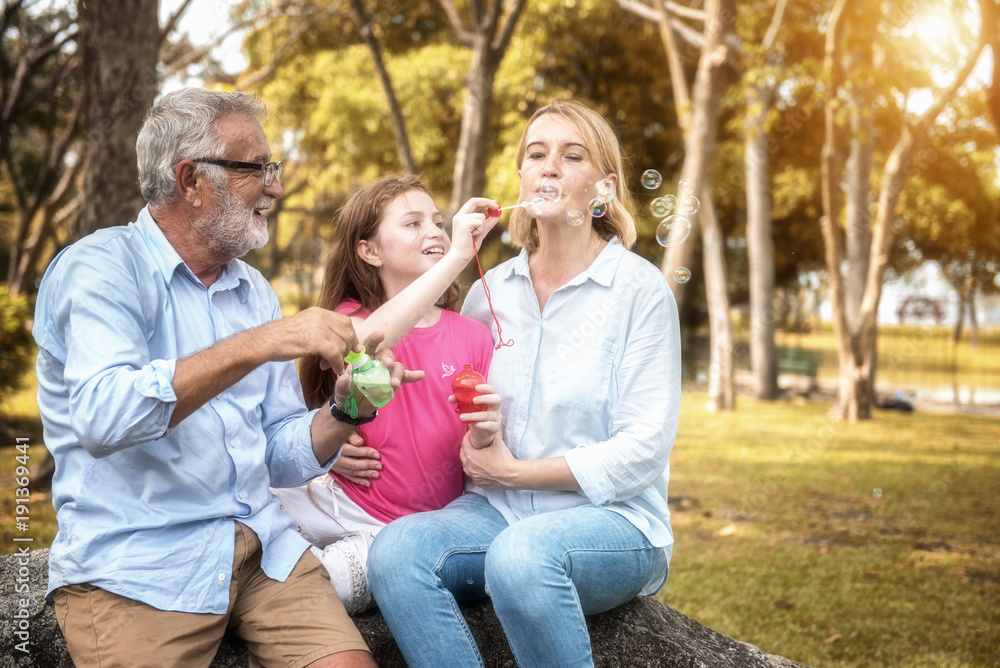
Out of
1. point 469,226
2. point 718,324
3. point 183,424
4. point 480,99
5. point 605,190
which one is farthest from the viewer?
point 718,324

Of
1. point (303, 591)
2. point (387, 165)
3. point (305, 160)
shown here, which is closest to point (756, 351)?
point (387, 165)

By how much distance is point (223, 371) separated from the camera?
1.90 meters

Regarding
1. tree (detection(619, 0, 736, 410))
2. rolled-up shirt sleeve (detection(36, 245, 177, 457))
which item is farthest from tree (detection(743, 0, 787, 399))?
rolled-up shirt sleeve (detection(36, 245, 177, 457))

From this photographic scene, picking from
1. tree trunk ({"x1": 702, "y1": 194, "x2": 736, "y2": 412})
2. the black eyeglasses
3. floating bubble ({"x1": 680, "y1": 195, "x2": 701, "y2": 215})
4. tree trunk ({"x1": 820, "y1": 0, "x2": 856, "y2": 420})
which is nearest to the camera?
the black eyeglasses

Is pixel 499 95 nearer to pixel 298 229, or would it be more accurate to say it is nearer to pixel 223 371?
pixel 298 229

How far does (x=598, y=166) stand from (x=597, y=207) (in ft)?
0.47

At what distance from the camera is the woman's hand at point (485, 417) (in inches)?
92.0

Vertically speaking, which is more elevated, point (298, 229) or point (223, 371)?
point (298, 229)

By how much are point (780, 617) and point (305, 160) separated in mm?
19063

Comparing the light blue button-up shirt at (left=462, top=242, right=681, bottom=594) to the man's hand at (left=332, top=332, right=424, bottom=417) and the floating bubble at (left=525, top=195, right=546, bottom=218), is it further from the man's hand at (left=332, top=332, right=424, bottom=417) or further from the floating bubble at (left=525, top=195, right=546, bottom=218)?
the man's hand at (left=332, top=332, right=424, bottom=417)

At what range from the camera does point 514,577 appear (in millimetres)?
2154

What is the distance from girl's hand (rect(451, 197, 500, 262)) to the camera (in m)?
2.56

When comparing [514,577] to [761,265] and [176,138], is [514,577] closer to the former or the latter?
[176,138]

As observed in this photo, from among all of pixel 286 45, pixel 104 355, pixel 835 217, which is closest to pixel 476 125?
pixel 835 217
